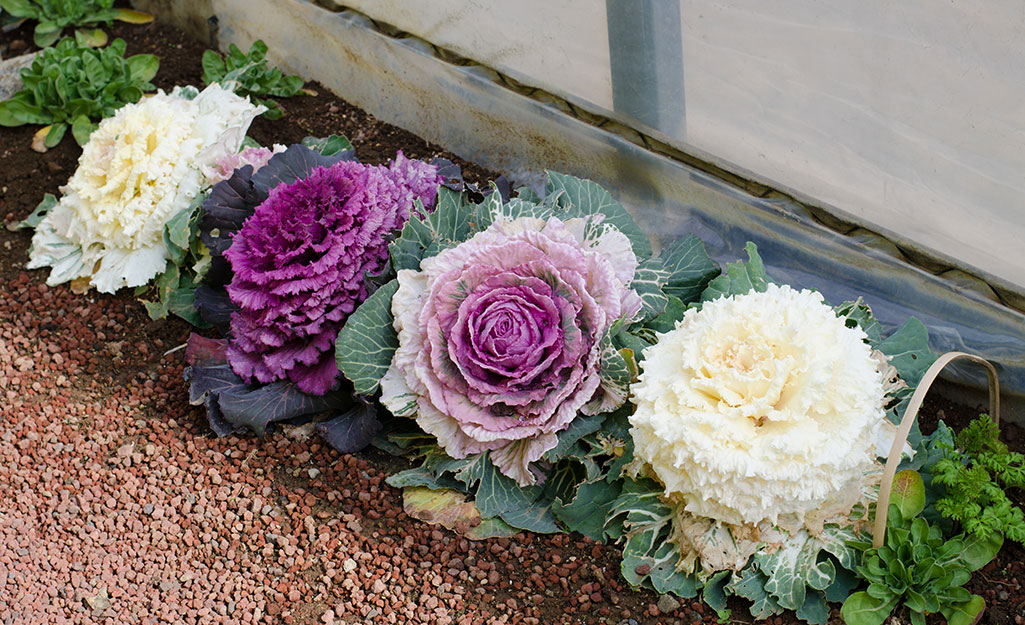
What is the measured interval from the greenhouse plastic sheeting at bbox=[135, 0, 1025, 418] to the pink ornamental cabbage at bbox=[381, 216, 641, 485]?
0.53m

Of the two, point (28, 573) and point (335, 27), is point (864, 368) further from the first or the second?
point (335, 27)

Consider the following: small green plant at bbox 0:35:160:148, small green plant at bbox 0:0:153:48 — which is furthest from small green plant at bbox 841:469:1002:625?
small green plant at bbox 0:0:153:48

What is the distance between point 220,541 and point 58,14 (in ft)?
9.19

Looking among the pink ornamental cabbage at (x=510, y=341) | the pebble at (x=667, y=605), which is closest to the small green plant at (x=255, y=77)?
the pink ornamental cabbage at (x=510, y=341)

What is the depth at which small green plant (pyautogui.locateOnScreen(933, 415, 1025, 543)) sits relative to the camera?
6.08 ft

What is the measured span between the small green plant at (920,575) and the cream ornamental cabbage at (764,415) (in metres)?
0.13

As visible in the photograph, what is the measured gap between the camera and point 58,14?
4039mm

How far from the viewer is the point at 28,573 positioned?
2.17 metres

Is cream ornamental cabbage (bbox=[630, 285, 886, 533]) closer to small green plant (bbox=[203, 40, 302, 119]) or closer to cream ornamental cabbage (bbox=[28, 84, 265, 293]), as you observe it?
cream ornamental cabbage (bbox=[28, 84, 265, 293])

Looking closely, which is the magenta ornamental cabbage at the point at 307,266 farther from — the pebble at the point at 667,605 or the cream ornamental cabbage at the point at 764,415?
the pebble at the point at 667,605

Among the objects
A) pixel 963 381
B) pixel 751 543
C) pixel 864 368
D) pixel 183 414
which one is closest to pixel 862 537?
pixel 751 543

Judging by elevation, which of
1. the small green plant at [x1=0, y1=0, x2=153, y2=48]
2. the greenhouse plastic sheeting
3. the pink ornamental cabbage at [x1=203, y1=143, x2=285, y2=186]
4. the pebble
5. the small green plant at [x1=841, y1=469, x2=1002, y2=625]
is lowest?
the pebble

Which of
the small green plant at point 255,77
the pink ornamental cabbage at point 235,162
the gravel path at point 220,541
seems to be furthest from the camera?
the small green plant at point 255,77

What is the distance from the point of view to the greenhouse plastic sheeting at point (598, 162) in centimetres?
233
